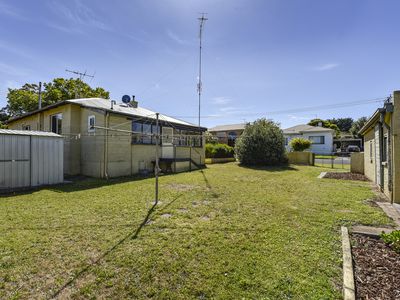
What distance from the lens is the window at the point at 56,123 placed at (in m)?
13.9

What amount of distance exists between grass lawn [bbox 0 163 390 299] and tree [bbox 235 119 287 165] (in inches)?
505

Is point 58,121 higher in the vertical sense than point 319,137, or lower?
lower

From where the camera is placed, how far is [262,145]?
19.6 m

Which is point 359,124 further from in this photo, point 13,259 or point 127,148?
point 13,259

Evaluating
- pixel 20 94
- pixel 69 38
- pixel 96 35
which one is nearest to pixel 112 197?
pixel 96 35

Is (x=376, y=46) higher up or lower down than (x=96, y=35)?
lower down

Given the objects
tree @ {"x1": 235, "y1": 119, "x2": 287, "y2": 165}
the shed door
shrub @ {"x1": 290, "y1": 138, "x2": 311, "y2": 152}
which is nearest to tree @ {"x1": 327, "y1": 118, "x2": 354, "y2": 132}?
shrub @ {"x1": 290, "y1": 138, "x2": 311, "y2": 152}

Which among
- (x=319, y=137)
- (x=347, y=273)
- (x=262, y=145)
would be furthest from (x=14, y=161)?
(x=319, y=137)

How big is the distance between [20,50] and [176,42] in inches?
359

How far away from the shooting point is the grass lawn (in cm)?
264

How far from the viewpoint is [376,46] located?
10609 mm

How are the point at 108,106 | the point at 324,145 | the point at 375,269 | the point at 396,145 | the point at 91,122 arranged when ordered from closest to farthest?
1. the point at 375,269
2. the point at 396,145
3. the point at 91,122
4. the point at 108,106
5. the point at 324,145

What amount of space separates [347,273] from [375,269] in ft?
1.93

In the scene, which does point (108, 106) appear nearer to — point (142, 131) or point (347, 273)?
point (142, 131)
